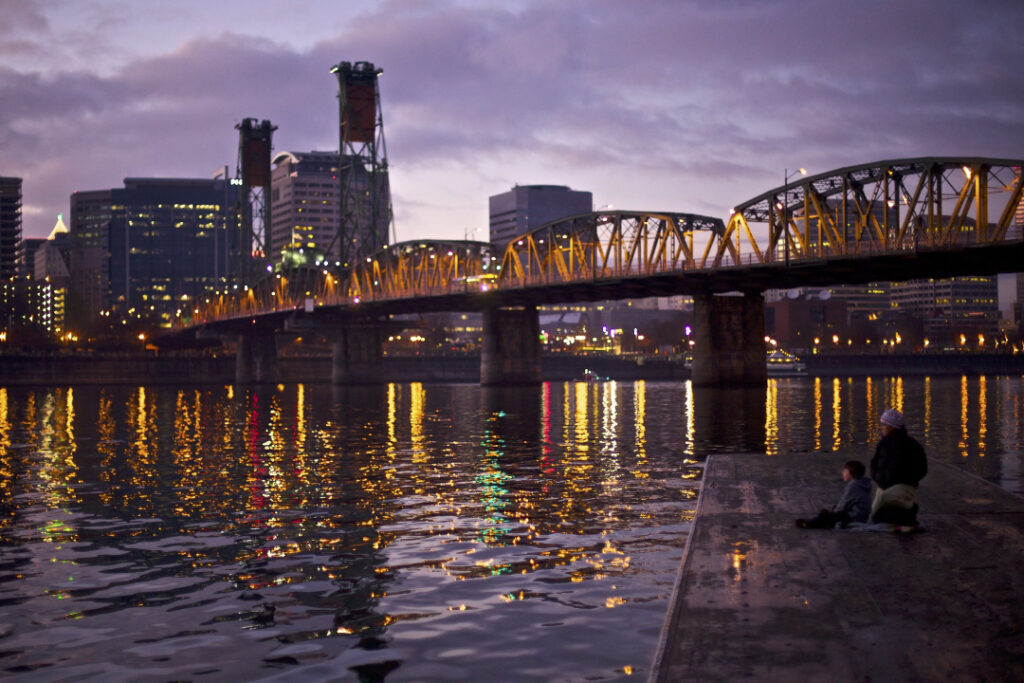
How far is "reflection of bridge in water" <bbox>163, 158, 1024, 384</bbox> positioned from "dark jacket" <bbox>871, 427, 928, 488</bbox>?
6799cm

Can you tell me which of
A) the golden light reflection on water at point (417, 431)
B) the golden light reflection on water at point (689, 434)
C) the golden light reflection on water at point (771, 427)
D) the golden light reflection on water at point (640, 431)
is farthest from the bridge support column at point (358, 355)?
the golden light reflection on water at point (689, 434)

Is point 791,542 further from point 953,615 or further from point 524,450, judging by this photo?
point 524,450

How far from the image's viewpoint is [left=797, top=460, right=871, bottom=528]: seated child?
1648cm

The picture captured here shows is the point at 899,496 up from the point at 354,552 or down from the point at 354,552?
up

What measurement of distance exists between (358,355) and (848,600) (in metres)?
153

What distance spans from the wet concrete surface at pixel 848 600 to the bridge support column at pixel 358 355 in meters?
144

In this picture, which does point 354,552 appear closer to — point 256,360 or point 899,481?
point 899,481

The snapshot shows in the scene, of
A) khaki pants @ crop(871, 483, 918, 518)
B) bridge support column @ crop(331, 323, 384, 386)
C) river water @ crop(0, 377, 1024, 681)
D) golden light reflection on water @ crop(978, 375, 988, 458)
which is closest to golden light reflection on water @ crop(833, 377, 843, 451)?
river water @ crop(0, 377, 1024, 681)

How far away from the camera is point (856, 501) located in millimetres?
16594

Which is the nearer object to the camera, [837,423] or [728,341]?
[837,423]

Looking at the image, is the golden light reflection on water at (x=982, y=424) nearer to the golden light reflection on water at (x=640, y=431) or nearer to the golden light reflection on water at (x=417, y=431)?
the golden light reflection on water at (x=640, y=431)

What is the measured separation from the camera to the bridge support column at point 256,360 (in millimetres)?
185288

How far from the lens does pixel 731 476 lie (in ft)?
80.0

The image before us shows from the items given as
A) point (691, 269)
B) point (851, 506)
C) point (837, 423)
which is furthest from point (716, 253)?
point (851, 506)
